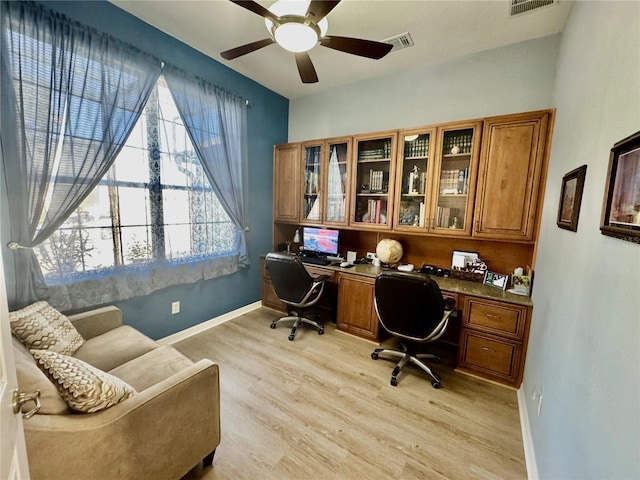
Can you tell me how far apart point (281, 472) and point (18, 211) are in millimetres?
2243

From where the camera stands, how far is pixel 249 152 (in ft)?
10.8

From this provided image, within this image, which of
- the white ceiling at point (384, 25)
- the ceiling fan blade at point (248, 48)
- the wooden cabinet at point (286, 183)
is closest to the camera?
the ceiling fan blade at point (248, 48)

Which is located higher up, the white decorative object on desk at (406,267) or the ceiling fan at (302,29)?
the ceiling fan at (302,29)

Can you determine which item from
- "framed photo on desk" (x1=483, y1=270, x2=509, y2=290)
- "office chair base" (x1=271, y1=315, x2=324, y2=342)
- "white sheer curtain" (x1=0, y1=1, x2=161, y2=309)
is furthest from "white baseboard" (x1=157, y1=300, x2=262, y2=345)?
"framed photo on desk" (x1=483, y1=270, x2=509, y2=290)

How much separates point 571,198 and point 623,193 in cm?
67

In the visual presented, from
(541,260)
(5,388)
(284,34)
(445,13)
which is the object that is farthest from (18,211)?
(541,260)

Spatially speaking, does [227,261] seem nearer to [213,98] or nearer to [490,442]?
[213,98]

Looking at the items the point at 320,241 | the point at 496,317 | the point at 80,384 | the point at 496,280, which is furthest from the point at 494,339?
the point at 80,384

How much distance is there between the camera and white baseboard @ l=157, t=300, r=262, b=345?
2.68 m

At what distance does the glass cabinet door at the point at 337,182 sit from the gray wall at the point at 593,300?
1883mm

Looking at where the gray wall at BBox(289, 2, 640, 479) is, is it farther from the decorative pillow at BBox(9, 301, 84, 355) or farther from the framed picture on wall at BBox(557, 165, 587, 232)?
the decorative pillow at BBox(9, 301, 84, 355)

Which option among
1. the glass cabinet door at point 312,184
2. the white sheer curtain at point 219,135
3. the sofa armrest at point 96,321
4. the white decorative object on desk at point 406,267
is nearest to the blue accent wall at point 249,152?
the white sheer curtain at point 219,135

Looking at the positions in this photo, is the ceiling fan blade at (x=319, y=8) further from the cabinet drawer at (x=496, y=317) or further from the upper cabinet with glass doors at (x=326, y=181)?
the cabinet drawer at (x=496, y=317)

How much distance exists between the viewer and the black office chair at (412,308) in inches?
75.5
